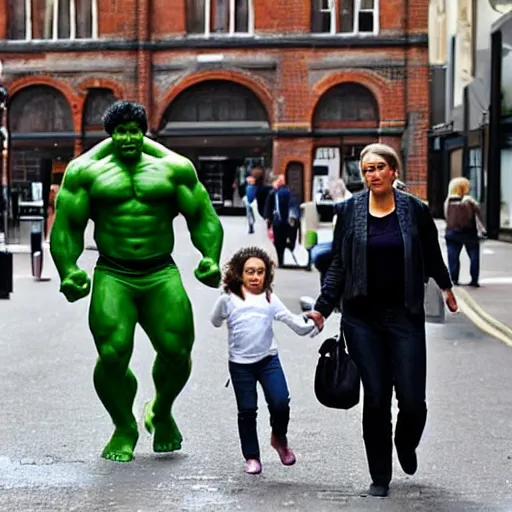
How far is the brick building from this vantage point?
133ft

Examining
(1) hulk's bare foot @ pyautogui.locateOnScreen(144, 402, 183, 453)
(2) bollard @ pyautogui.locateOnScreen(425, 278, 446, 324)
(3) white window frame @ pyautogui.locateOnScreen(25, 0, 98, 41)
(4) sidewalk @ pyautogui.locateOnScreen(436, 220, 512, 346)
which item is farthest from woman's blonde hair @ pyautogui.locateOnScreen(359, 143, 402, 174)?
(3) white window frame @ pyautogui.locateOnScreen(25, 0, 98, 41)

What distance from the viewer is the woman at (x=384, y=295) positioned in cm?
588

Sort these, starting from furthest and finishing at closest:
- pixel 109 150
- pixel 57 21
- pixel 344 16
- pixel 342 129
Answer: pixel 57 21 < pixel 344 16 < pixel 342 129 < pixel 109 150

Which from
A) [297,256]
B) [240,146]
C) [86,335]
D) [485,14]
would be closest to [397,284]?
[86,335]

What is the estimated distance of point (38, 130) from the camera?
4184 cm

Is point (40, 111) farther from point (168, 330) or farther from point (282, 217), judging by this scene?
point (168, 330)

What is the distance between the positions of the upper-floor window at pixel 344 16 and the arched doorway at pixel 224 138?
11.0 ft

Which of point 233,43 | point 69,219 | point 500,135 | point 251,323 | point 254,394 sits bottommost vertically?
point 254,394

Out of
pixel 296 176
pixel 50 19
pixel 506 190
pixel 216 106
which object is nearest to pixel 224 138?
pixel 216 106

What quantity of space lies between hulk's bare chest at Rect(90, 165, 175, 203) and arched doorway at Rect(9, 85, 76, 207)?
35.2m

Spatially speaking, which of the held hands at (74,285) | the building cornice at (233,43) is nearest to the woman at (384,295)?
the held hands at (74,285)

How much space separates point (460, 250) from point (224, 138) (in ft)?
77.0

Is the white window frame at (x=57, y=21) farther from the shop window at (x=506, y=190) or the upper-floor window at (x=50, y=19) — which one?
the shop window at (x=506, y=190)

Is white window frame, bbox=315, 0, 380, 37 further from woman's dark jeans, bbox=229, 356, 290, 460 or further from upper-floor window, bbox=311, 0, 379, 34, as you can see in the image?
woman's dark jeans, bbox=229, 356, 290, 460
